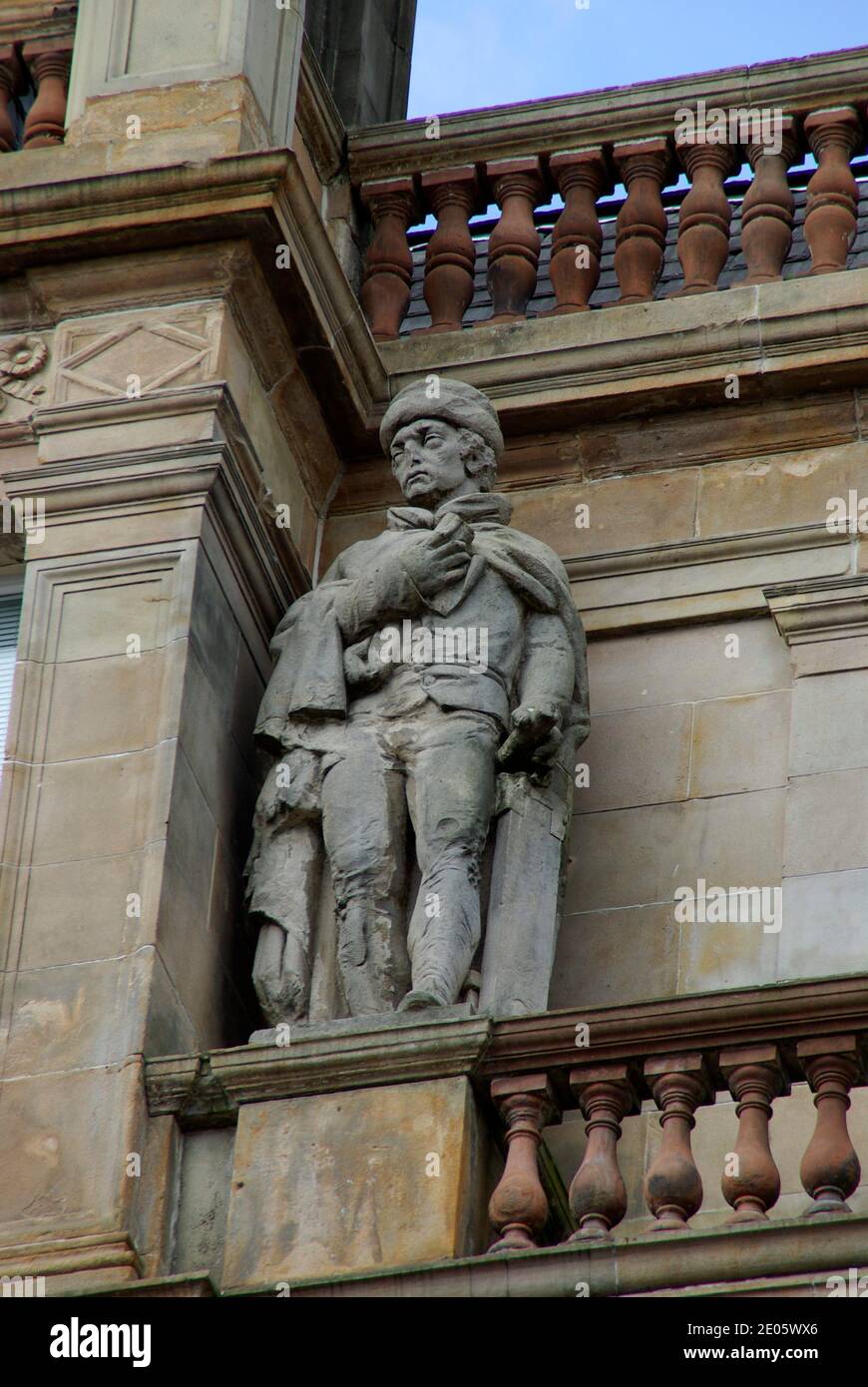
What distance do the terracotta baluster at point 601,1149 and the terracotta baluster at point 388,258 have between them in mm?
4573

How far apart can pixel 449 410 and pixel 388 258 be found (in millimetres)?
1922

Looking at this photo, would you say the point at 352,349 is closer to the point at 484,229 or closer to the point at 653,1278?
the point at 484,229

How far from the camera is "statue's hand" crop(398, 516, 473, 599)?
14.0 metres

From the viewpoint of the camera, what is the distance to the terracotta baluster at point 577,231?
1588cm

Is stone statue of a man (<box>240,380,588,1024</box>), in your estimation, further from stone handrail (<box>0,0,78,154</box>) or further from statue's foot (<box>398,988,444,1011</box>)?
stone handrail (<box>0,0,78,154</box>)

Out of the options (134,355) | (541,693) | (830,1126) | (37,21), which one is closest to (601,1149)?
(830,1126)

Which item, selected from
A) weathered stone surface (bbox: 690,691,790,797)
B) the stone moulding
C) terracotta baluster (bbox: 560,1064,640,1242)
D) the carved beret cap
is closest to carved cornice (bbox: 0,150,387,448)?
the carved beret cap

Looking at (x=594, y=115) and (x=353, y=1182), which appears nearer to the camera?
(x=353, y=1182)

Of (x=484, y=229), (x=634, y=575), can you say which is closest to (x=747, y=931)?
(x=634, y=575)

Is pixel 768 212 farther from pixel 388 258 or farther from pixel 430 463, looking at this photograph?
pixel 430 463

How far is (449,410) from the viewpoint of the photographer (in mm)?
14516

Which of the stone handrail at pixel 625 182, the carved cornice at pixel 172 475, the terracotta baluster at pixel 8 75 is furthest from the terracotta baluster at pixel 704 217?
the terracotta baluster at pixel 8 75

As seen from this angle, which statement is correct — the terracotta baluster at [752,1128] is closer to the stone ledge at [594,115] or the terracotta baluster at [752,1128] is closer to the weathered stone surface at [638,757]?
the weathered stone surface at [638,757]

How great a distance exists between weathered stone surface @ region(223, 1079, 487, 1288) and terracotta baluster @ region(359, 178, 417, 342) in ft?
14.4
